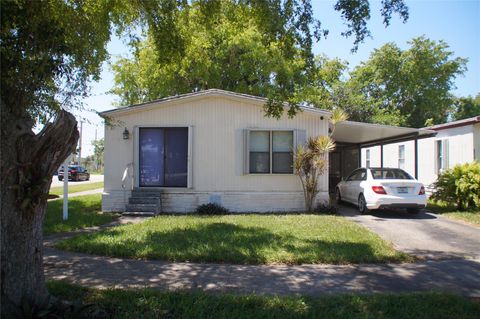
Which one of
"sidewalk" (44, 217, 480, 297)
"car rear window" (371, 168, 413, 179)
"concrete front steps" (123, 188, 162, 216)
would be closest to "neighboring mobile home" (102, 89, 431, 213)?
"concrete front steps" (123, 188, 162, 216)

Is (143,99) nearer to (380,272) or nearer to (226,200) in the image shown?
(226,200)

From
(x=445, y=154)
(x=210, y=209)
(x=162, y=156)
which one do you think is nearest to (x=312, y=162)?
(x=210, y=209)

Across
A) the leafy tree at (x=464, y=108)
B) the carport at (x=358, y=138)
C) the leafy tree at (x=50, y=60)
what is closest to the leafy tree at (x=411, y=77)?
the leafy tree at (x=464, y=108)

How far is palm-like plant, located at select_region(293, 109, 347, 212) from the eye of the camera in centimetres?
1216

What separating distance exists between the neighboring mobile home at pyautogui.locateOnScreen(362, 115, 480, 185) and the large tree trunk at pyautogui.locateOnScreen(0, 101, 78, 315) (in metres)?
14.8

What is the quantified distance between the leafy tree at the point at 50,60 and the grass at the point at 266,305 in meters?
0.77

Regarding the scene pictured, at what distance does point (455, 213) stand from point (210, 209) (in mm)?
7797

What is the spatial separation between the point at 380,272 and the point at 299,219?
187 inches

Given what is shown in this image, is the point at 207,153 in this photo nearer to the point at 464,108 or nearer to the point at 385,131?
the point at 385,131

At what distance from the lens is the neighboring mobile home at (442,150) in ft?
48.2

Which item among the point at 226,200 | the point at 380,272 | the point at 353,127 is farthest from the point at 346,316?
the point at 353,127

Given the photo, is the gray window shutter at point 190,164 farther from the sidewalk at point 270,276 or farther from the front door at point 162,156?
the sidewalk at point 270,276

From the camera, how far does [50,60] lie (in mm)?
5586

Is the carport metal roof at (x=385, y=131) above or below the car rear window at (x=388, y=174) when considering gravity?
above
